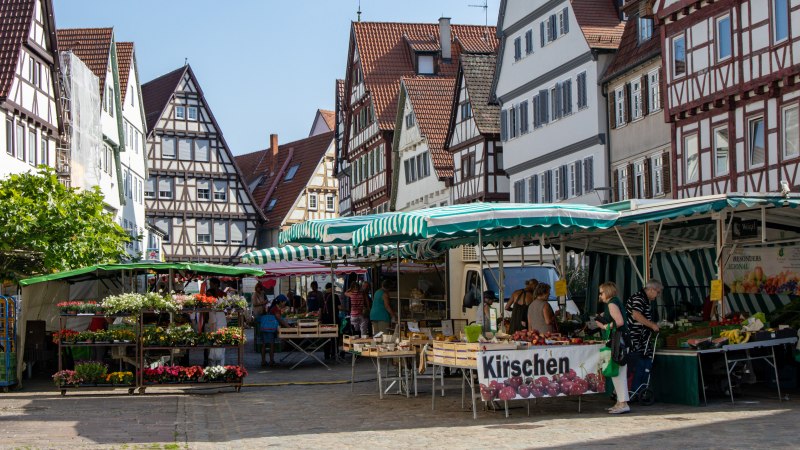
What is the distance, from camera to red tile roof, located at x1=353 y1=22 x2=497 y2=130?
61594 mm

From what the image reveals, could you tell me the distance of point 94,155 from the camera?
45.5 meters

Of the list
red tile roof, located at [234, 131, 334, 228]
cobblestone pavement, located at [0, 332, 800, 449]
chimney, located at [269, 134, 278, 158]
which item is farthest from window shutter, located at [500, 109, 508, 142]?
chimney, located at [269, 134, 278, 158]

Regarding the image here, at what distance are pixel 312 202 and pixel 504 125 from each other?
1410 inches

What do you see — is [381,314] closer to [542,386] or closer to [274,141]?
[542,386]

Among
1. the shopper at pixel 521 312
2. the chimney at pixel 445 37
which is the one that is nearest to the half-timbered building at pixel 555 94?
the chimney at pixel 445 37

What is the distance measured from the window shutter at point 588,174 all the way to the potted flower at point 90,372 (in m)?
22.1

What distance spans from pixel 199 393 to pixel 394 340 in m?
3.80

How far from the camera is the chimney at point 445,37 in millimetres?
62406

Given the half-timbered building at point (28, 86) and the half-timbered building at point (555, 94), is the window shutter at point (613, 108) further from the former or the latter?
the half-timbered building at point (28, 86)

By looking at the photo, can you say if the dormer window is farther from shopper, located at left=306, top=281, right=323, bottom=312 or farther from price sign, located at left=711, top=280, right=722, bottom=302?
price sign, located at left=711, top=280, right=722, bottom=302

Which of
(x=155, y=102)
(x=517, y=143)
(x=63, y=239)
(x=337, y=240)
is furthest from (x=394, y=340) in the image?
(x=155, y=102)

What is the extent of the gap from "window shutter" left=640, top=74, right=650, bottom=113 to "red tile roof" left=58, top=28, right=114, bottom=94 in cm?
2186

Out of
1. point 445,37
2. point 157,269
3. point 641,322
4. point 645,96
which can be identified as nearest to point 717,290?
point 641,322

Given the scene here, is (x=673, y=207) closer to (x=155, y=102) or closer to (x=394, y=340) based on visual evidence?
(x=394, y=340)
